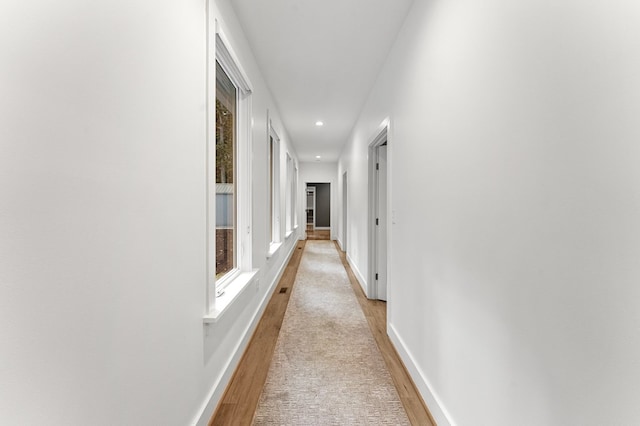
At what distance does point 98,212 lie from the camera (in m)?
0.85

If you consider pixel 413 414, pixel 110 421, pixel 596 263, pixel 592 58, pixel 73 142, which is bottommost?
pixel 413 414

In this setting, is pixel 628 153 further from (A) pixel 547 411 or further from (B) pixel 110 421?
(B) pixel 110 421

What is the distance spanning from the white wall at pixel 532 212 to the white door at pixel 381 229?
1.94 m

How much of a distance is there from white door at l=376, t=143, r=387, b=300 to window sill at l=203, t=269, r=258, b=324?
1.67 metres

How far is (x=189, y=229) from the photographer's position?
1.49 m

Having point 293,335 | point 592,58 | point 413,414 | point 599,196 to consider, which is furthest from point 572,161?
point 293,335

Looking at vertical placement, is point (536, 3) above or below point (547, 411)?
above

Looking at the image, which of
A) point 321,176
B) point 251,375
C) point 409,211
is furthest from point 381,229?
point 321,176

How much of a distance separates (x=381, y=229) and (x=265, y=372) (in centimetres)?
227

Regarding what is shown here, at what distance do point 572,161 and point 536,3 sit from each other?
52 cm

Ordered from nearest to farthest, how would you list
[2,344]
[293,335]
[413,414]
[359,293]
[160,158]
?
[2,344] < [160,158] < [413,414] < [293,335] < [359,293]

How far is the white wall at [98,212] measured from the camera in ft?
2.08

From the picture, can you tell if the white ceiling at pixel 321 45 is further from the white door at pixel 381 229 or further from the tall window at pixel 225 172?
the white door at pixel 381 229

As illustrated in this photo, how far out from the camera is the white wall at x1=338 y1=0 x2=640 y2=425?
0.71 metres
